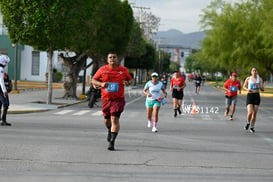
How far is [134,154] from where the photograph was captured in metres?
9.69

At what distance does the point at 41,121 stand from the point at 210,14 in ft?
132

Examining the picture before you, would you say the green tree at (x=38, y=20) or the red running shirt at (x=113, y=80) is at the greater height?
the green tree at (x=38, y=20)

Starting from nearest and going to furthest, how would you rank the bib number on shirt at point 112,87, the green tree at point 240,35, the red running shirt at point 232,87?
the bib number on shirt at point 112,87, the red running shirt at point 232,87, the green tree at point 240,35

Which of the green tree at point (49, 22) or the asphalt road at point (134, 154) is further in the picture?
the green tree at point (49, 22)

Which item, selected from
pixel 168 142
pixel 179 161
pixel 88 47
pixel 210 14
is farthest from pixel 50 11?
pixel 210 14

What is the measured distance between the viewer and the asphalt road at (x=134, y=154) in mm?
7656

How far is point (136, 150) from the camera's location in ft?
33.6

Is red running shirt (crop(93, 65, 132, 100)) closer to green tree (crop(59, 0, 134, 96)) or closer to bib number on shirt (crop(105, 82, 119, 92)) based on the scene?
bib number on shirt (crop(105, 82, 119, 92))

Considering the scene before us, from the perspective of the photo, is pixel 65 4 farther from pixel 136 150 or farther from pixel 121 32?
pixel 136 150

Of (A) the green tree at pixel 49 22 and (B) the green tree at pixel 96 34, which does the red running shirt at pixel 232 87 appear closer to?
(A) the green tree at pixel 49 22

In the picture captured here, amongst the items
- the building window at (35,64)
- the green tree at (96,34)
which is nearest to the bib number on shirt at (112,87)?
the green tree at (96,34)

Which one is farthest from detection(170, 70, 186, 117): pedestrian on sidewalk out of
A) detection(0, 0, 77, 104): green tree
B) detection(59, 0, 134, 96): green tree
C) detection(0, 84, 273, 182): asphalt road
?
detection(59, 0, 134, 96): green tree

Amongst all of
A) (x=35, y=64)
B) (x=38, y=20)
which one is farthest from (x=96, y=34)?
(x=35, y=64)

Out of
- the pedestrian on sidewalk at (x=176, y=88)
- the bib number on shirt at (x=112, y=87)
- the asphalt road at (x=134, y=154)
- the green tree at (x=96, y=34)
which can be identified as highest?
the green tree at (x=96, y=34)
